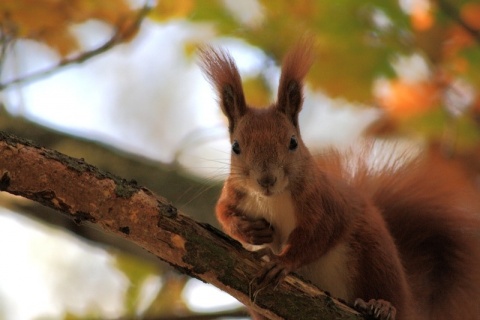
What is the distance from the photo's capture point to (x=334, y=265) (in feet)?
8.63

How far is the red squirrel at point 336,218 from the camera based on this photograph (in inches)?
98.8

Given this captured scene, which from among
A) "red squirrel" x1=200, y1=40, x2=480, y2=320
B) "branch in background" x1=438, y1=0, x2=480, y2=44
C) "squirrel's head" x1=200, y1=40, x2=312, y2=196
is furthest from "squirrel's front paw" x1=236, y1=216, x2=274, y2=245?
"branch in background" x1=438, y1=0, x2=480, y2=44

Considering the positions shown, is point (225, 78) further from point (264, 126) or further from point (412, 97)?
point (412, 97)

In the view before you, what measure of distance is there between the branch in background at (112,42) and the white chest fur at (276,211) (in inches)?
27.1

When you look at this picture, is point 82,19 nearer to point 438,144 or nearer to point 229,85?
point 229,85

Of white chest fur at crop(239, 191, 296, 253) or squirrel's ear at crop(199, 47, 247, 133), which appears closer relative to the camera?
white chest fur at crop(239, 191, 296, 253)

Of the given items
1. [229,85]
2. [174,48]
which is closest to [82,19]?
[229,85]

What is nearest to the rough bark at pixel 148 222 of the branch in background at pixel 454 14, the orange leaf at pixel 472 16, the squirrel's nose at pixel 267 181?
the squirrel's nose at pixel 267 181

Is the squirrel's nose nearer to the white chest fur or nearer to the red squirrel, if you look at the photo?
the red squirrel

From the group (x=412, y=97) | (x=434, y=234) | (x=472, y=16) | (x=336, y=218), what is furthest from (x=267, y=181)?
(x=412, y=97)

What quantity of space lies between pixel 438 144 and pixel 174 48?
7.89ft

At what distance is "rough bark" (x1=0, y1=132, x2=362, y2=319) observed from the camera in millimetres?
1954

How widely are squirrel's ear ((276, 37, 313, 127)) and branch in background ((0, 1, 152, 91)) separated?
0.51 m

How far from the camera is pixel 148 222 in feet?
6.80
